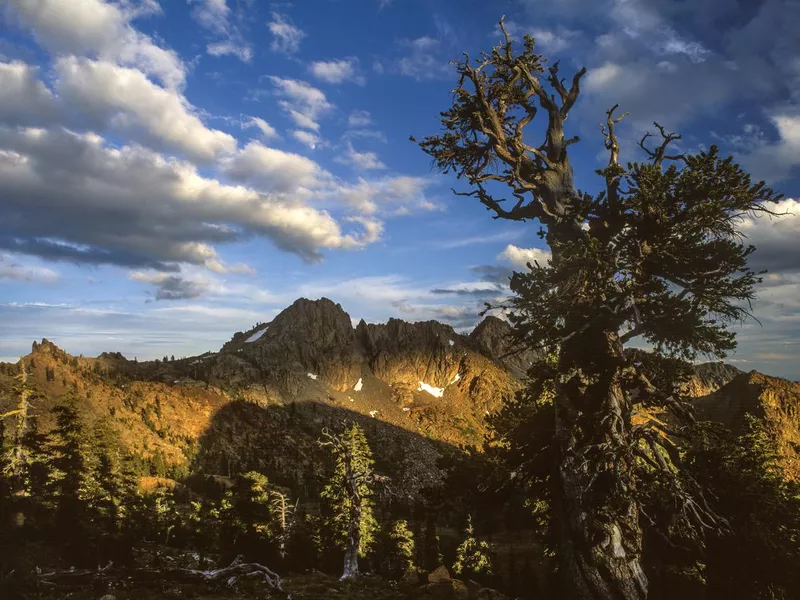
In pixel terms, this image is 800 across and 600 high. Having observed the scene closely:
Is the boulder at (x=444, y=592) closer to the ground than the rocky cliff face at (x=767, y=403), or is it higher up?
higher up

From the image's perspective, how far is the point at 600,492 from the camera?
10.8 metres

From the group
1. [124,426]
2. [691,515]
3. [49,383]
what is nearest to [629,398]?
[691,515]

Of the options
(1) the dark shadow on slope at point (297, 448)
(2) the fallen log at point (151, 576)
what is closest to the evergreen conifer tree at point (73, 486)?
(2) the fallen log at point (151, 576)

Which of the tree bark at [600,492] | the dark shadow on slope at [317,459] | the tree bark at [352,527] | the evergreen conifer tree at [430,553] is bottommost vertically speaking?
the dark shadow on slope at [317,459]

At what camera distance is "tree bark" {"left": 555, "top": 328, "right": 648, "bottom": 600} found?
1032 cm

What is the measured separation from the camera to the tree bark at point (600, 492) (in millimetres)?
10320

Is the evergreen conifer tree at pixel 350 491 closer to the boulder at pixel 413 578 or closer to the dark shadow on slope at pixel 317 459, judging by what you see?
the boulder at pixel 413 578

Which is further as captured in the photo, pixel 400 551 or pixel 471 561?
pixel 400 551

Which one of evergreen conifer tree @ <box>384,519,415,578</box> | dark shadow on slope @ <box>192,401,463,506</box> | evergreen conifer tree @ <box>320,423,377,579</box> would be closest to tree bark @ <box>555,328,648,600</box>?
evergreen conifer tree @ <box>320,423,377,579</box>

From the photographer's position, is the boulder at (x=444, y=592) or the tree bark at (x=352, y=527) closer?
the boulder at (x=444, y=592)

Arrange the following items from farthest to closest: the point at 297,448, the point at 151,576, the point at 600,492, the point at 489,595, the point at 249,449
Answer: the point at 297,448
the point at 249,449
the point at 151,576
the point at 489,595
the point at 600,492

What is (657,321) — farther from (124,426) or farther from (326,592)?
(124,426)

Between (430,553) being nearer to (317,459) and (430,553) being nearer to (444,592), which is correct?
(444,592)

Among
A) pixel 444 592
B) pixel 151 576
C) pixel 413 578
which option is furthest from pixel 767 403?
pixel 151 576
